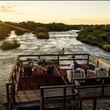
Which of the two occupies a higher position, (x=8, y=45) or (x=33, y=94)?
(x=33, y=94)

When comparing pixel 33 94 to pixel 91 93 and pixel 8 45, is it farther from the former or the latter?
pixel 8 45

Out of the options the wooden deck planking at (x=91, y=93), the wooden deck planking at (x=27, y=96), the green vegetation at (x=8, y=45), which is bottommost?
the green vegetation at (x=8, y=45)

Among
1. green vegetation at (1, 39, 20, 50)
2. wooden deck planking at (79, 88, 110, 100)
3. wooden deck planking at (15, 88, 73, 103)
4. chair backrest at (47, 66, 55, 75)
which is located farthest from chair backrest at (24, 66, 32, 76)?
green vegetation at (1, 39, 20, 50)

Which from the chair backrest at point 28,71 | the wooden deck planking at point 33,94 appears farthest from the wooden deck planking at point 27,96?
the chair backrest at point 28,71

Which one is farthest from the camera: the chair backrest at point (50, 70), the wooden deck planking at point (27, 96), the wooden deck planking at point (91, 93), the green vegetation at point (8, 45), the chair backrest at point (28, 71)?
the green vegetation at point (8, 45)

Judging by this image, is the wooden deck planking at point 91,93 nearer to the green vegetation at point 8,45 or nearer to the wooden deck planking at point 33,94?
the wooden deck planking at point 33,94

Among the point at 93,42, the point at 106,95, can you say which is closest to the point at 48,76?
the point at 106,95

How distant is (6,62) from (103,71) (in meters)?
22.0

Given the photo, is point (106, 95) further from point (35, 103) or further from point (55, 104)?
point (35, 103)

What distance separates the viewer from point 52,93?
10.8 metres

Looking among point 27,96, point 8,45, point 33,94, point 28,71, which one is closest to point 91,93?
point 33,94

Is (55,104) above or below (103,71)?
below

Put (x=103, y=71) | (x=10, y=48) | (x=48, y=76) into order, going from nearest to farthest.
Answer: (x=103, y=71) < (x=48, y=76) < (x=10, y=48)

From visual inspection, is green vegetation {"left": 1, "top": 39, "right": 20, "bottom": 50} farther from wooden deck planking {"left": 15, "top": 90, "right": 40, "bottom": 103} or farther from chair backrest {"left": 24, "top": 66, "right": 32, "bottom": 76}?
wooden deck planking {"left": 15, "top": 90, "right": 40, "bottom": 103}
